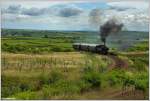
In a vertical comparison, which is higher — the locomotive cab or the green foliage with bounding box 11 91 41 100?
the locomotive cab

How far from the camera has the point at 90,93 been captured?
3660 millimetres

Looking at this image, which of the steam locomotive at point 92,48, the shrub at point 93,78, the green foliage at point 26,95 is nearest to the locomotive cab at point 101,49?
the steam locomotive at point 92,48

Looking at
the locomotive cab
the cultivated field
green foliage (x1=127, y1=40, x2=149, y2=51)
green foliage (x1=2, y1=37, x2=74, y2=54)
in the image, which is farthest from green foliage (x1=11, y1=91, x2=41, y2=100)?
green foliage (x1=127, y1=40, x2=149, y2=51)

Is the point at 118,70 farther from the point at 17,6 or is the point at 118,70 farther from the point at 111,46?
the point at 17,6

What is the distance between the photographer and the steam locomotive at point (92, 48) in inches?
145

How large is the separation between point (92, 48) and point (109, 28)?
210mm

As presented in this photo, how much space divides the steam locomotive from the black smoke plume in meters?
0.06

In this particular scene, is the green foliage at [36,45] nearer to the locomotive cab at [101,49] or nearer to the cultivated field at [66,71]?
the cultivated field at [66,71]

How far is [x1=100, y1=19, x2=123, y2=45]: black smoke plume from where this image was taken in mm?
3648

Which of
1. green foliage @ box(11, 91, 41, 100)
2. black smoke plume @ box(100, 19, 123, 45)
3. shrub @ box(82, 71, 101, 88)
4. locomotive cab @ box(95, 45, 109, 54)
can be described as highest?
black smoke plume @ box(100, 19, 123, 45)

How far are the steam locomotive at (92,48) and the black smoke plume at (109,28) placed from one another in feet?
0.19

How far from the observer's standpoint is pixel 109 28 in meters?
3.65

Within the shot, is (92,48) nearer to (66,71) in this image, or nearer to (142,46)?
(66,71)

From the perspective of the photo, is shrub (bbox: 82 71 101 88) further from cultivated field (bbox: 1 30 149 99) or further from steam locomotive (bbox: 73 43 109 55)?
steam locomotive (bbox: 73 43 109 55)
